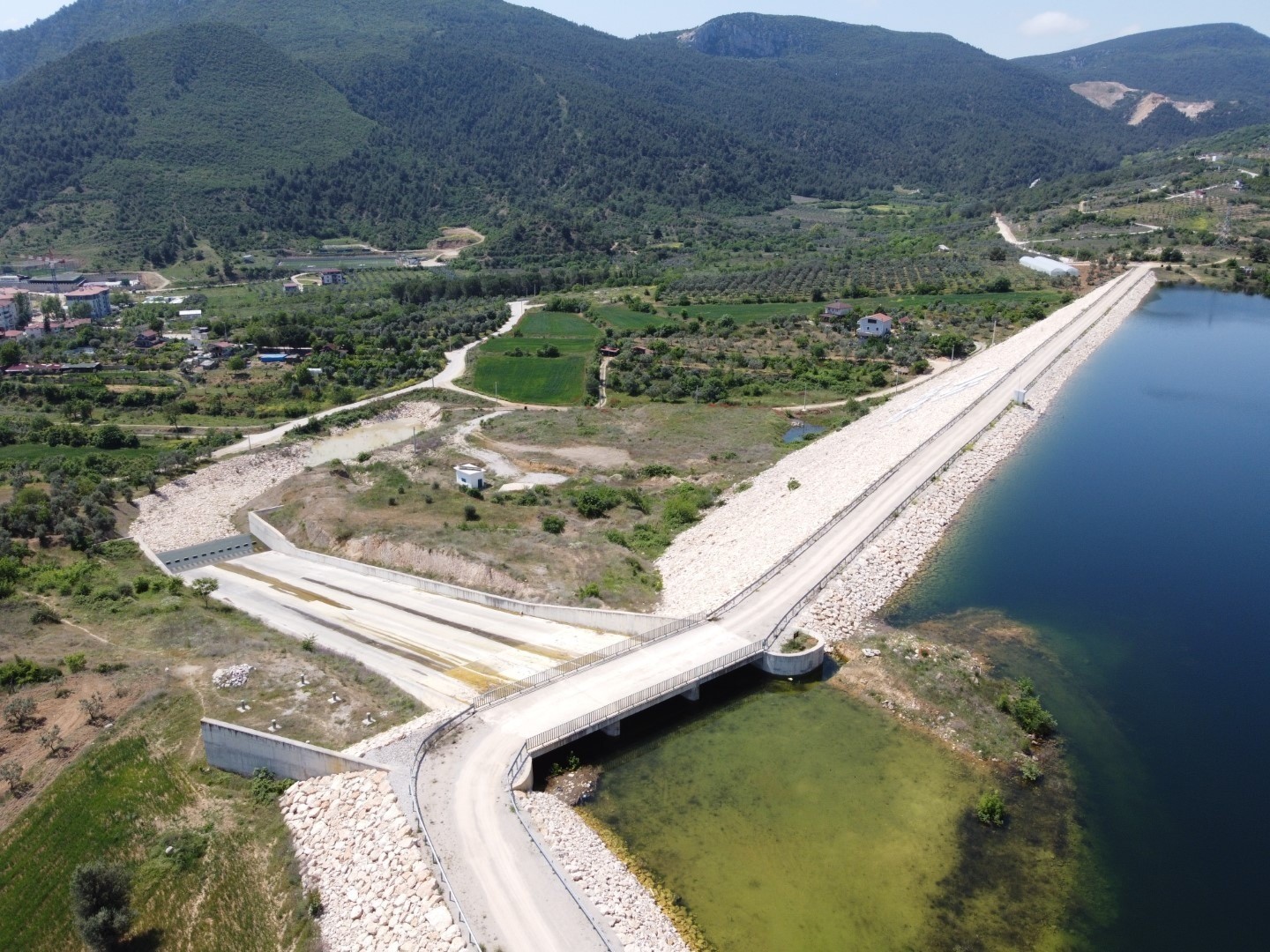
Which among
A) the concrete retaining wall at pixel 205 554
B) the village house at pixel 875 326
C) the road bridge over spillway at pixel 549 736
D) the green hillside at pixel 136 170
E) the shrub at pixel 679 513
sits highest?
the green hillside at pixel 136 170

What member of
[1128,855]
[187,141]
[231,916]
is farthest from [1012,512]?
[187,141]

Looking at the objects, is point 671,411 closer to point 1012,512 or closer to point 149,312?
point 1012,512

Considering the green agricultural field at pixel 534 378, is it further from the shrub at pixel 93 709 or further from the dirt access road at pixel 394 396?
the shrub at pixel 93 709

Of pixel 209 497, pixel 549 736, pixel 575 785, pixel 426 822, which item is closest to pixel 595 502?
pixel 549 736

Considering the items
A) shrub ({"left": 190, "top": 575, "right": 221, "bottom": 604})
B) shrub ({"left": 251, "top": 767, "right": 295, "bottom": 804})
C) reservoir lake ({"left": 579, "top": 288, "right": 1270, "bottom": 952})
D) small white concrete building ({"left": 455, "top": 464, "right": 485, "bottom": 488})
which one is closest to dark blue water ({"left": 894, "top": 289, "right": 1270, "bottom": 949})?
reservoir lake ({"left": 579, "top": 288, "right": 1270, "bottom": 952})

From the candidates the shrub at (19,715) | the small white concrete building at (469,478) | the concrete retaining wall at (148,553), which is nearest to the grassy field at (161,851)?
the shrub at (19,715)

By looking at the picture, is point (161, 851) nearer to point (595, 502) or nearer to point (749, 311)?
point (595, 502)
